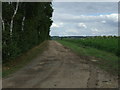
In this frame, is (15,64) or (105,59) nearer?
(15,64)

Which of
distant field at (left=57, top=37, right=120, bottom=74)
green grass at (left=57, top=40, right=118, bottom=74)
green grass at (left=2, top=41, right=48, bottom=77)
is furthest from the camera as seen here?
distant field at (left=57, top=37, right=120, bottom=74)

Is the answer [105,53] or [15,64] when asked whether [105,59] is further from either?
[105,53]

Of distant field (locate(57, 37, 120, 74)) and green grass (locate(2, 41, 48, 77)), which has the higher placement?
green grass (locate(2, 41, 48, 77))

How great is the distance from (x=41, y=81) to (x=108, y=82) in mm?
2733

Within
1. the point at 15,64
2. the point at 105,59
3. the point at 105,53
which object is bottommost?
the point at 105,53

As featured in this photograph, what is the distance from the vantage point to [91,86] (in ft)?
36.4

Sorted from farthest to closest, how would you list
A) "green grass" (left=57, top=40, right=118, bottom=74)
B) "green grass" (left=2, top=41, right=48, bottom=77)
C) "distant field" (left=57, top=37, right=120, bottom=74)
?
1. "distant field" (left=57, top=37, right=120, bottom=74)
2. "green grass" (left=57, top=40, right=118, bottom=74)
3. "green grass" (left=2, top=41, right=48, bottom=77)

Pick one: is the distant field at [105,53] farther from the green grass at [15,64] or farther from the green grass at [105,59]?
the green grass at [15,64]

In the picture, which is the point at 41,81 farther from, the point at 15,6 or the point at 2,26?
the point at 15,6

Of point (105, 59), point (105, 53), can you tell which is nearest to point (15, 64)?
point (105, 59)

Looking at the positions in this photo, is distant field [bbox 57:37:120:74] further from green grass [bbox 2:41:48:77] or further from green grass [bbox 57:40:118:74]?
green grass [bbox 2:41:48:77]

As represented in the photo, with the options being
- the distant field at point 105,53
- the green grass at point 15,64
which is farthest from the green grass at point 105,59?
the green grass at point 15,64

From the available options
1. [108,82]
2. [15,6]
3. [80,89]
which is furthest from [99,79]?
[15,6]

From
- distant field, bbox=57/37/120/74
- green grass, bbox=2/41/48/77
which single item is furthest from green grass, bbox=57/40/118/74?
green grass, bbox=2/41/48/77
